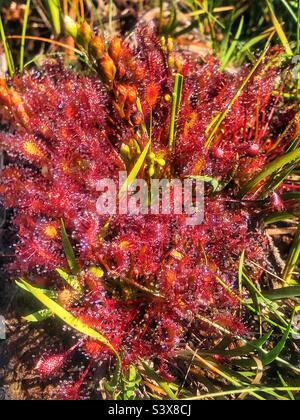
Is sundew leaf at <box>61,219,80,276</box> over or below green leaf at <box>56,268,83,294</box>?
over

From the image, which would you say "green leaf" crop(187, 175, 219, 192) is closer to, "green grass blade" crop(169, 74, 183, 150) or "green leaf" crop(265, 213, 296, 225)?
"green grass blade" crop(169, 74, 183, 150)

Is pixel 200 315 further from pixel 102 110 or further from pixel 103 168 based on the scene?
pixel 102 110

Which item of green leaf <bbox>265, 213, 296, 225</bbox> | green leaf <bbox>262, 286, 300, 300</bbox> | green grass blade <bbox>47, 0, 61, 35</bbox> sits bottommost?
green leaf <bbox>262, 286, 300, 300</bbox>

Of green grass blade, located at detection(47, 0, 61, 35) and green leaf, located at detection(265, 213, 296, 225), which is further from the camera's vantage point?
green grass blade, located at detection(47, 0, 61, 35)

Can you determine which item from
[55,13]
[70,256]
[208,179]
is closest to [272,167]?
[208,179]

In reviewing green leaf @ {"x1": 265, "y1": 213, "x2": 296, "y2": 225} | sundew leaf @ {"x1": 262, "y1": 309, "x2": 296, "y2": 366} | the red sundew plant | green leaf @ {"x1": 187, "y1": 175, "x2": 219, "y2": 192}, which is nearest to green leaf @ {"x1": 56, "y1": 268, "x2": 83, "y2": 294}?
the red sundew plant

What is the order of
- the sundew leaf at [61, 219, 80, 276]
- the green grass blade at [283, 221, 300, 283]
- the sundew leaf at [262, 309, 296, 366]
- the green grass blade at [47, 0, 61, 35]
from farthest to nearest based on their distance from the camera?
1. the green grass blade at [47, 0, 61, 35]
2. the green grass blade at [283, 221, 300, 283]
3. the sundew leaf at [61, 219, 80, 276]
4. the sundew leaf at [262, 309, 296, 366]

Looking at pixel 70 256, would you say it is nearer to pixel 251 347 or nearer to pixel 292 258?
pixel 251 347

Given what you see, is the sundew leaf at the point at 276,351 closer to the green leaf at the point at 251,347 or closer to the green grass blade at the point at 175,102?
the green leaf at the point at 251,347
